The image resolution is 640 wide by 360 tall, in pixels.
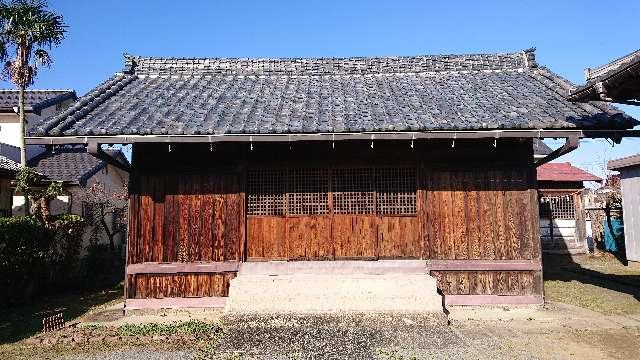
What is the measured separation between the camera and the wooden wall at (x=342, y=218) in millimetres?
8625

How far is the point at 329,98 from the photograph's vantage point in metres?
9.84

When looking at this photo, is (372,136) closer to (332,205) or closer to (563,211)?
(332,205)

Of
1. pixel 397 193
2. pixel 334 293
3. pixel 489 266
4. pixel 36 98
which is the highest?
pixel 36 98

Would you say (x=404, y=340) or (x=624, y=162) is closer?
(x=404, y=340)

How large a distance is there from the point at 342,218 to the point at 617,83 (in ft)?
16.9

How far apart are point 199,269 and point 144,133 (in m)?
2.90

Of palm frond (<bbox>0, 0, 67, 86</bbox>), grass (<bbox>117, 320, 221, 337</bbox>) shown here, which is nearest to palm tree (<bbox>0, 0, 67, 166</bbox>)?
palm frond (<bbox>0, 0, 67, 86</bbox>)

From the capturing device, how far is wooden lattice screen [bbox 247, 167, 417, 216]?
8805 mm

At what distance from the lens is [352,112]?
878 centimetres

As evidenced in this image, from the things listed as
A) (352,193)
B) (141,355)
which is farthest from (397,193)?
(141,355)

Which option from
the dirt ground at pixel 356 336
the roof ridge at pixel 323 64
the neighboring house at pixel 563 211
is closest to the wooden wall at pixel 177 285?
the dirt ground at pixel 356 336

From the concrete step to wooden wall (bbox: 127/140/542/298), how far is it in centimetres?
63

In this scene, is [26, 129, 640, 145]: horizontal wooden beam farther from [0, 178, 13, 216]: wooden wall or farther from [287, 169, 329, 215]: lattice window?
[0, 178, 13, 216]: wooden wall

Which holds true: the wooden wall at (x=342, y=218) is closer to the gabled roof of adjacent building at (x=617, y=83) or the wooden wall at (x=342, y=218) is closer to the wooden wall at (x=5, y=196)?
the gabled roof of adjacent building at (x=617, y=83)
